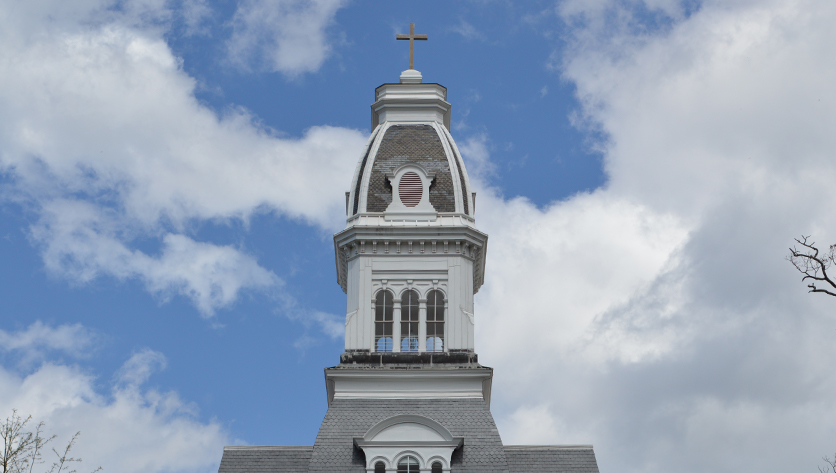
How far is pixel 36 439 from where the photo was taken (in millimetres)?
34656

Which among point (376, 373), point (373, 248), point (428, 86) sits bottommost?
point (376, 373)

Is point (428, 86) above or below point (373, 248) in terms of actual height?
above

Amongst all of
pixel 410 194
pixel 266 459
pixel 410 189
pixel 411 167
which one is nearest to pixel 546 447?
pixel 266 459

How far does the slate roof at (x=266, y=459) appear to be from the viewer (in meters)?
40.6

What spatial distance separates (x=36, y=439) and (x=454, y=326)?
673 inches

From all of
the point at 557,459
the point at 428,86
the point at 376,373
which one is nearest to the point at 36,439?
the point at 376,373

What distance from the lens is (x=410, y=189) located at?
46906mm

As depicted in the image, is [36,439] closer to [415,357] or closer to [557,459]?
[415,357]

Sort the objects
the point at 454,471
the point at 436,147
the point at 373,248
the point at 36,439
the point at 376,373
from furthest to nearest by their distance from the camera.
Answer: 1. the point at 436,147
2. the point at 373,248
3. the point at 376,373
4. the point at 454,471
5. the point at 36,439

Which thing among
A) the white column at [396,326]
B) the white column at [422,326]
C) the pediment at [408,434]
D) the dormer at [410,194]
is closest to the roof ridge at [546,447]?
the pediment at [408,434]

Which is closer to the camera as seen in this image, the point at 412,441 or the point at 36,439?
the point at 36,439

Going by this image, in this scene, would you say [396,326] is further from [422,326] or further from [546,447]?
[546,447]

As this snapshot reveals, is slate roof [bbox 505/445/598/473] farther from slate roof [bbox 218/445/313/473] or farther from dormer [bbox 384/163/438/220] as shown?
dormer [bbox 384/163/438/220]

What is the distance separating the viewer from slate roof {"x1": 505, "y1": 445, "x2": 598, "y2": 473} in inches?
1603
